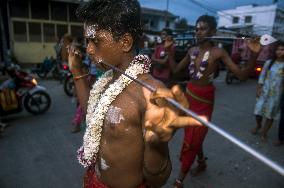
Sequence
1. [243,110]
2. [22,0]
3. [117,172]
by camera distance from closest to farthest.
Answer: [117,172] < [243,110] < [22,0]

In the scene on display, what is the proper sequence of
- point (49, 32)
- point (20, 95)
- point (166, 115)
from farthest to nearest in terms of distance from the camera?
point (49, 32)
point (20, 95)
point (166, 115)

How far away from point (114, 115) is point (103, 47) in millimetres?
429

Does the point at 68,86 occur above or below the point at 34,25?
below

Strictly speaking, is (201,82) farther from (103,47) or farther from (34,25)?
(34,25)

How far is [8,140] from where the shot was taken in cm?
492

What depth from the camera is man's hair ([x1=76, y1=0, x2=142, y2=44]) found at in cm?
162

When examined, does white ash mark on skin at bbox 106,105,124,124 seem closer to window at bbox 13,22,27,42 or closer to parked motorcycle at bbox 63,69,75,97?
parked motorcycle at bbox 63,69,75,97

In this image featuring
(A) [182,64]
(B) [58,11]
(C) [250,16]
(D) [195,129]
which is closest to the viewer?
(D) [195,129]

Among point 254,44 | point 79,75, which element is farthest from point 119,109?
point 254,44

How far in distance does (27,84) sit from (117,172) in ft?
17.2

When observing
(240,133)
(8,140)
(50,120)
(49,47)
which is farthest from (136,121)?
(49,47)

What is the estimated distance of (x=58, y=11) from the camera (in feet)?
54.6

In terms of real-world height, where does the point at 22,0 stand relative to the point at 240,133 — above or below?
above

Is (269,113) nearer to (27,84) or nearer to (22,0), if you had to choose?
(27,84)
